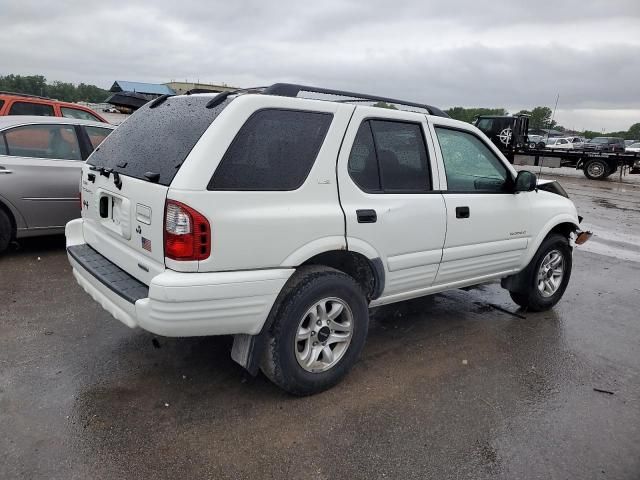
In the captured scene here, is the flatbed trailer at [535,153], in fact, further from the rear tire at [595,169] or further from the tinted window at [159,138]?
the tinted window at [159,138]

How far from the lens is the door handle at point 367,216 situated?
121 inches

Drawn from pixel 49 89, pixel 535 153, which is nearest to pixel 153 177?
pixel 535 153

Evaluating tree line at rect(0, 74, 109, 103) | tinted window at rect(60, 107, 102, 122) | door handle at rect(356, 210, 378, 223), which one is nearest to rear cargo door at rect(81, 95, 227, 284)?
door handle at rect(356, 210, 378, 223)

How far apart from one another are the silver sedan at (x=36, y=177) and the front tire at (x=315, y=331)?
3947 millimetres

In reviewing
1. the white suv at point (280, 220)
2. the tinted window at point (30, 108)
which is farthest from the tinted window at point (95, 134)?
the tinted window at point (30, 108)

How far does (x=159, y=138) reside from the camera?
3.01 m

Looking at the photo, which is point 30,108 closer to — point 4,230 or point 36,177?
point 36,177

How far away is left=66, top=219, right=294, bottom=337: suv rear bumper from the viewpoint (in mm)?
2504

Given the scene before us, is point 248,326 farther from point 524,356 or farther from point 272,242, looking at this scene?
point 524,356

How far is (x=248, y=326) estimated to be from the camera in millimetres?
Result: 2715

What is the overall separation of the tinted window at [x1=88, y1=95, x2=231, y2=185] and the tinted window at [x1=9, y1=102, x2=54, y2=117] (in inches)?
250

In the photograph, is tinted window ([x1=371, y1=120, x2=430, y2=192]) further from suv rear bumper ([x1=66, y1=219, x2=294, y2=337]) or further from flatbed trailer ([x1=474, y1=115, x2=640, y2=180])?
flatbed trailer ([x1=474, y1=115, x2=640, y2=180])

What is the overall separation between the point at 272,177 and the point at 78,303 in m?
2.69

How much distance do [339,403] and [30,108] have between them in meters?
8.49
